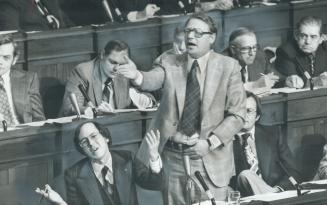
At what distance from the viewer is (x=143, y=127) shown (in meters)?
9.06

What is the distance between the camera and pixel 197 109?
932 cm

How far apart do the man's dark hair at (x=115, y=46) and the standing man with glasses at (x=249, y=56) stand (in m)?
0.88

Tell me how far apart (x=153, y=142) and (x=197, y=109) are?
452 mm

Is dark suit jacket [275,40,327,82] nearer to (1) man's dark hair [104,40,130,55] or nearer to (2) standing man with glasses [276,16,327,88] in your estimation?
(2) standing man with glasses [276,16,327,88]

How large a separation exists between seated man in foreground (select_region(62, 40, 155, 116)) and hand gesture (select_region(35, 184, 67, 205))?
22.8 inches

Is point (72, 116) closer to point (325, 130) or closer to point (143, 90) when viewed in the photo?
point (143, 90)

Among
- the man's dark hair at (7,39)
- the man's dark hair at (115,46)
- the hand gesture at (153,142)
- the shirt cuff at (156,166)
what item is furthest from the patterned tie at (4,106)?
the shirt cuff at (156,166)

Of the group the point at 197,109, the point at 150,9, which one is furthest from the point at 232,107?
the point at 150,9

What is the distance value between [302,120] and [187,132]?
94cm

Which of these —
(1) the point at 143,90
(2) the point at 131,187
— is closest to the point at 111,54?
(1) the point at 143,90

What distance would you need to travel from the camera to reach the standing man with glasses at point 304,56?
9664mm

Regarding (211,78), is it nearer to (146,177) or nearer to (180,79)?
(180,79)

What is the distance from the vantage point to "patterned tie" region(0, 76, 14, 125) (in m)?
8.66

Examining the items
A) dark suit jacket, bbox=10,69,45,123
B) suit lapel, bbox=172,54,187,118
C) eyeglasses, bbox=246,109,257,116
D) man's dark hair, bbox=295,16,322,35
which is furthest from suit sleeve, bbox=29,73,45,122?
man's dark hair, bbox=295,16,322,35
